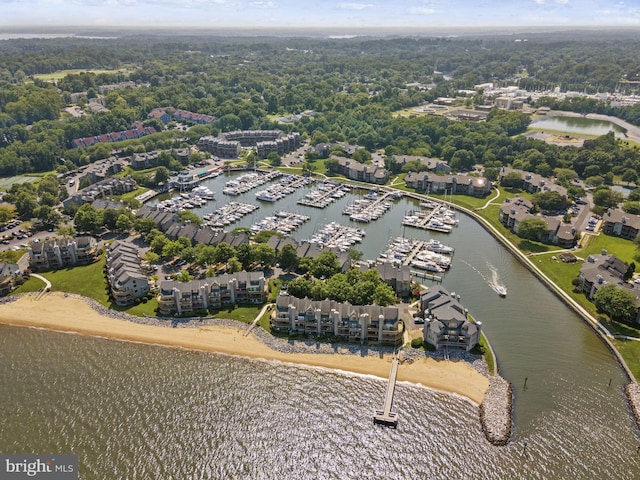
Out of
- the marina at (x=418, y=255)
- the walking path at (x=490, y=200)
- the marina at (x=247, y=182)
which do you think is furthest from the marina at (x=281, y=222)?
the walking path at (x=490, y=200)

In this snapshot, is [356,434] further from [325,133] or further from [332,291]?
[325,133]

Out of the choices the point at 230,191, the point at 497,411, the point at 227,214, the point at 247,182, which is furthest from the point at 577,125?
the point at 497,411

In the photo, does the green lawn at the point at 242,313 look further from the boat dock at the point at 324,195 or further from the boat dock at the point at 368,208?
the boat dock at the point at 324,195

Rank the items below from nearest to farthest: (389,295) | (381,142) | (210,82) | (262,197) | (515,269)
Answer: (389,295) < (515,269) < (262,197) < (381,142) < (210,82)

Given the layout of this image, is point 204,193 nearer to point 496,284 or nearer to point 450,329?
point 496,284

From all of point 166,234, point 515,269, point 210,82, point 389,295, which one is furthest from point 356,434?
point 210,82

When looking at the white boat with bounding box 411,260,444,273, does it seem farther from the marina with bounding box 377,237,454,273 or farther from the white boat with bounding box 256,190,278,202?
the white boat with bounding box 256,190,278,202

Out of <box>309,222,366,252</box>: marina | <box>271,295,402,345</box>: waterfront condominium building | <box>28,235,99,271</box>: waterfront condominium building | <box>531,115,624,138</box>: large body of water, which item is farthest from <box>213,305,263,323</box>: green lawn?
<box>531,115,624,138</box>: large body of water
